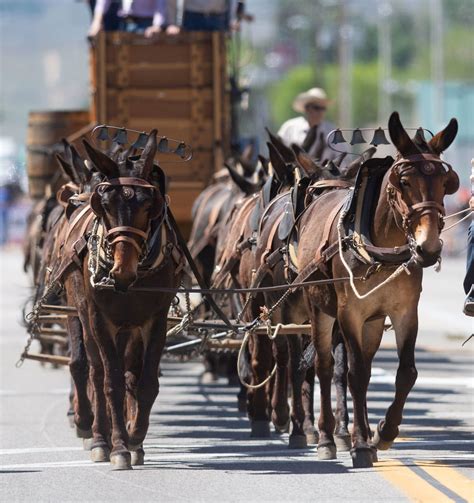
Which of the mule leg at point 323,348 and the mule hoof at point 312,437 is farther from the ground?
the mule leg at point 323,348

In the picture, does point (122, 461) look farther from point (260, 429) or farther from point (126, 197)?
point (260, 429)

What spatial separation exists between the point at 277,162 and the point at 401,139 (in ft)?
10.7

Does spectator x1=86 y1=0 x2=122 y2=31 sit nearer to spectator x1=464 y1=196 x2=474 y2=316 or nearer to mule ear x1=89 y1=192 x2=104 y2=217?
spectator x1=464 y1=196 x2=474 y2=316

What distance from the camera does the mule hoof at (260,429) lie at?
14.8 meters

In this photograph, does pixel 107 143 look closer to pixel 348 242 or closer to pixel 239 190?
pixel 239 190

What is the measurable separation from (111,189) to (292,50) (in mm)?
103619

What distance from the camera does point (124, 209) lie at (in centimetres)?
1281

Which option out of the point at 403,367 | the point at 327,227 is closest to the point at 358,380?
the point at 403,367

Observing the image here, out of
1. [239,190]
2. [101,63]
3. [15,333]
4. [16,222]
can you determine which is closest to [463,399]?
[239,190]

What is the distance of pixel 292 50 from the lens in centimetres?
11569

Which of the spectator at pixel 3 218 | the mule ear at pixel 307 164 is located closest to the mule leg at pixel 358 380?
the mule ear at pixel 307 164

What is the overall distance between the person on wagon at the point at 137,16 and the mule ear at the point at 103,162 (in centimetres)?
767

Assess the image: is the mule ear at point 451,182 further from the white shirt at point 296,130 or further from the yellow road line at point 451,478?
the white shirt at point 296,130

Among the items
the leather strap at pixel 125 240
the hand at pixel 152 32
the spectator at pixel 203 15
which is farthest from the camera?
the spectator at pixel 203 15
